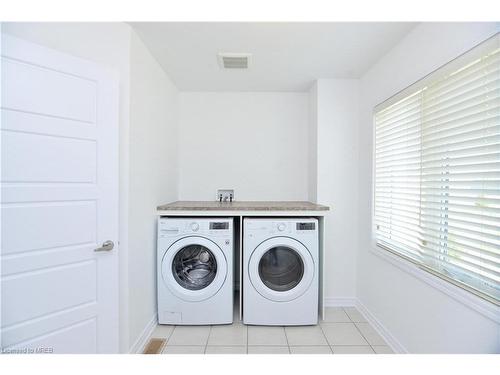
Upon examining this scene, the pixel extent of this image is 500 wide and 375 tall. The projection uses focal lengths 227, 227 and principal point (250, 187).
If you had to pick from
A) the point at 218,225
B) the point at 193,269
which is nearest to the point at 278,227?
the point at 218,225

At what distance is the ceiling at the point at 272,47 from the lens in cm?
156

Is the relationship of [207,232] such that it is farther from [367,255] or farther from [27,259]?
[367,255]

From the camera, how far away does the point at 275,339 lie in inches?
72.8

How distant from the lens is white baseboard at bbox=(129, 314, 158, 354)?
1622 mm

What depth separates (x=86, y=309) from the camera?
1318 millimetres

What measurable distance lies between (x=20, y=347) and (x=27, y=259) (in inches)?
17.0

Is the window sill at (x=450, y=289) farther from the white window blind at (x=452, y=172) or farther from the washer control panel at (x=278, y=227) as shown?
the washer control panel at (x=278, y=227)

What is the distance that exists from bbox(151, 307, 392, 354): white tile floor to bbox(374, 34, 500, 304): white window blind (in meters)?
0.79

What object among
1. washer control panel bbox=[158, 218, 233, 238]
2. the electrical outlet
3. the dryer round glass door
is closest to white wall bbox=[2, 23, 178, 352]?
washer control panel bbox=[158, 218, 233, 238]

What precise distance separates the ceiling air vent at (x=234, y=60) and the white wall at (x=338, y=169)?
32.8 inches

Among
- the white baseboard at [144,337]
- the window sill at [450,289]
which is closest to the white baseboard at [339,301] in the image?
the window sill at [450,289]

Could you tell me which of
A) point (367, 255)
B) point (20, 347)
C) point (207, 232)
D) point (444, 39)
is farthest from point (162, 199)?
point (444, 39)

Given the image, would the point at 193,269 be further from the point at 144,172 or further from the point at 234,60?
the point at 234,60

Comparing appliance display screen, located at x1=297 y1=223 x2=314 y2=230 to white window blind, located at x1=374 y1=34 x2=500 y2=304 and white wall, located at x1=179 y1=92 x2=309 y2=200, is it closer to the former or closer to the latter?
white window blind, located at x1=374 y1=34 x2=500 y2=304
